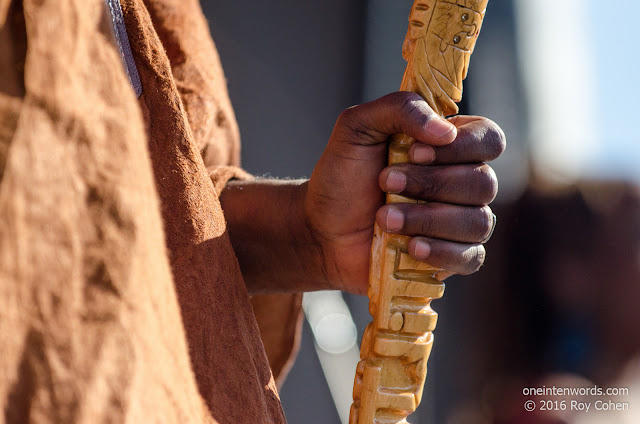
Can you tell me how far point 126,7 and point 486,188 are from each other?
380 millimetres

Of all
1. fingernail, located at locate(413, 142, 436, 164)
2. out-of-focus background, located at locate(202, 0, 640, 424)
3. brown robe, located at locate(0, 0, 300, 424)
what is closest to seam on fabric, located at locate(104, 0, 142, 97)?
brown robe, located at locate(0, 0, 300, 424)

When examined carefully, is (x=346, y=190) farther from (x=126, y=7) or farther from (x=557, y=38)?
(x=557, y=38)

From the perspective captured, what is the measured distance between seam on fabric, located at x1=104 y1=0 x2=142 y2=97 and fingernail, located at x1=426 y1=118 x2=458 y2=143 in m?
0.26

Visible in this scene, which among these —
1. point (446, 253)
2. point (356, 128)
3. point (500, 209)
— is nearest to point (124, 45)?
point (356, 128)

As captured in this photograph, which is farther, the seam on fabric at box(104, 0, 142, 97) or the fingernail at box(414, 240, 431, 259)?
the fingernail at box(414, 240, 431, 259)

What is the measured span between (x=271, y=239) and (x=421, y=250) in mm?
264

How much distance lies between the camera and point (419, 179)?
21.3 inches

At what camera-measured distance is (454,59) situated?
54 centimetres

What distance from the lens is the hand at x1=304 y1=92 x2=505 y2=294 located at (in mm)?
532

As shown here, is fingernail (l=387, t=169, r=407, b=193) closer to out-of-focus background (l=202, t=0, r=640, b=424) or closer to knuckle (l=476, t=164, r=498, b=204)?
knuckle (l=476, t=164, r=498, b=204)

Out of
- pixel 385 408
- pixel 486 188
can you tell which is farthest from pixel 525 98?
pixel 385 408

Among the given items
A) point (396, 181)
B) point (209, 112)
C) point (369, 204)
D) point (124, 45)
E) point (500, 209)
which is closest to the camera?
point (124, 45)

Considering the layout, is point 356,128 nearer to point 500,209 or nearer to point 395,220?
point 395,220

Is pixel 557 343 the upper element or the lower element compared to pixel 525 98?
lower
